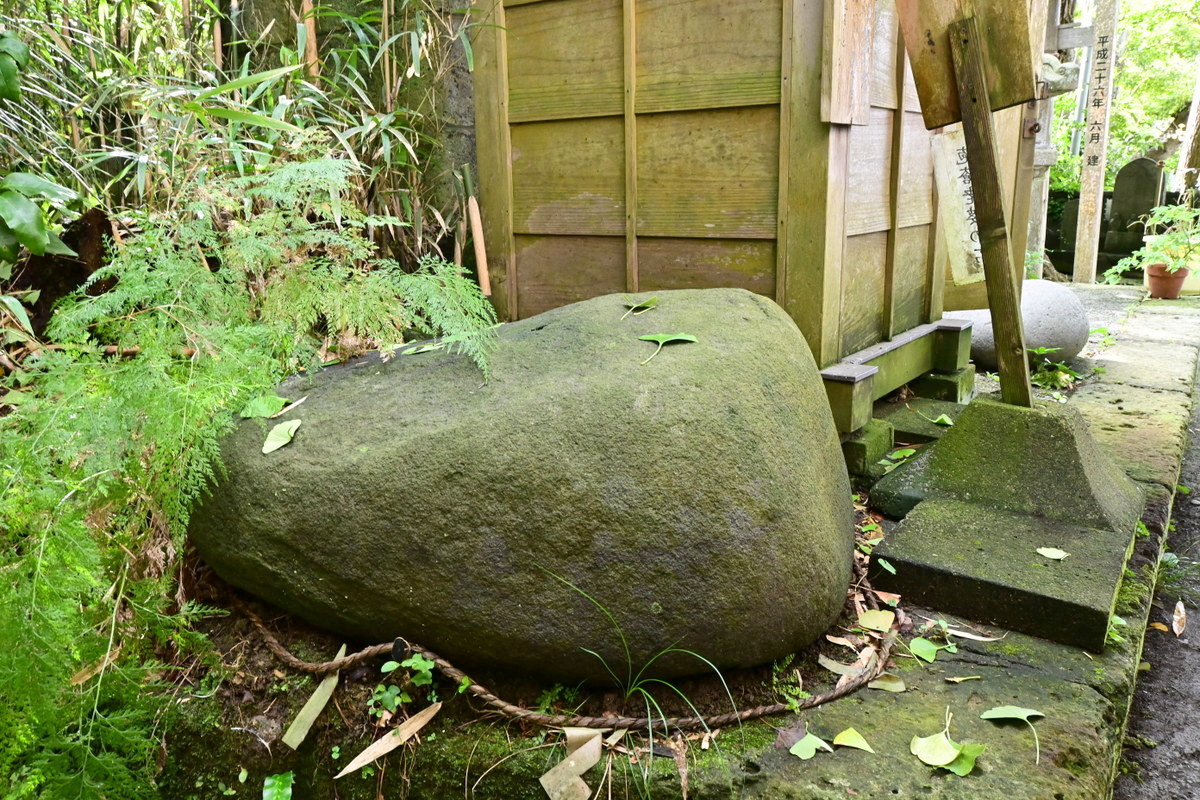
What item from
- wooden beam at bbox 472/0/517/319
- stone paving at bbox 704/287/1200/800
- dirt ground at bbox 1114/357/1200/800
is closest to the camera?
stone paving at bbox 704/287/1200/800

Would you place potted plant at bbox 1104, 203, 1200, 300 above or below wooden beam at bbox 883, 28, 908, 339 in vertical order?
below

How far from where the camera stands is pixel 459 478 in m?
1.71

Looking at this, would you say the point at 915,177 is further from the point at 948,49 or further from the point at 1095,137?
the point at 1095,137

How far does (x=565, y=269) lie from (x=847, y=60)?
129cm

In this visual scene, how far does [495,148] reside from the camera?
11.2ft

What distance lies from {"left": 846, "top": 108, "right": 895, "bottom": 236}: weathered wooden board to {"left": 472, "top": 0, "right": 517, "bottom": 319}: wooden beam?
1.35 m

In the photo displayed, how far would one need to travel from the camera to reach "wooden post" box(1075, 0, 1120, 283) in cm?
992

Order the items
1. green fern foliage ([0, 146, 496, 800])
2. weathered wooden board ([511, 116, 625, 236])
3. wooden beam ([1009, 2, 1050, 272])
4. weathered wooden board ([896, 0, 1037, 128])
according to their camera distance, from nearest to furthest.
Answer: green fern foliage ([0, 146, 496, 800]), weathered wooden board ([896, 0, 1037, 128]), weathered wooden board ([511, 116, 625, 236]), wooden beam ([1009, 2, 1050, 272])

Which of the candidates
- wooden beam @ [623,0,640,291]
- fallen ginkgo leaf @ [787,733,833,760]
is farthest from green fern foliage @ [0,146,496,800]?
fallen ginkgo leaf @ [787,733,833,760]

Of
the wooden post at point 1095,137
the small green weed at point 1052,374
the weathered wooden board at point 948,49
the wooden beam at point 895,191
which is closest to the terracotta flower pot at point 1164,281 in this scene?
the wooden post at point 1095,137

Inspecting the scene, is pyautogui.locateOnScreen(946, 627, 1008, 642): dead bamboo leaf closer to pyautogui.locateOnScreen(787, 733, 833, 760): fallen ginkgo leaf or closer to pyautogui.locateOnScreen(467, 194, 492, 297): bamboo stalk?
pyautogui.locateOnScreen(787, 733, 833, 760): fallen ginkgo leaf

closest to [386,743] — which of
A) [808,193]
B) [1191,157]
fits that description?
[808,193]

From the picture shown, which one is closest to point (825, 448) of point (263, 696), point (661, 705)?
point (661, 705)

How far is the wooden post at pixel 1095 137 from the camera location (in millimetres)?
9922
